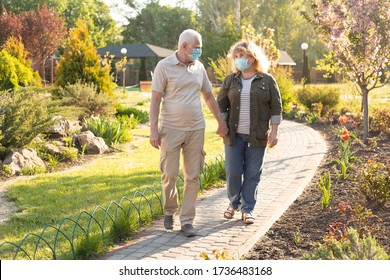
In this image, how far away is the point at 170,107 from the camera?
5.30 meters

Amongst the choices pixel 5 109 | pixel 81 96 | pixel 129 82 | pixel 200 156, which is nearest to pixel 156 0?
pixel 129 82

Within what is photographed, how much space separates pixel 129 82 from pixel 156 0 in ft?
58.9

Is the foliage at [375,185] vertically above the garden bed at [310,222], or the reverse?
the foliage at [375,185]

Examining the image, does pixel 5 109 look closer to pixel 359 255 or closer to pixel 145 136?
pixel 145 136

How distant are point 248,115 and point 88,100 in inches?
318

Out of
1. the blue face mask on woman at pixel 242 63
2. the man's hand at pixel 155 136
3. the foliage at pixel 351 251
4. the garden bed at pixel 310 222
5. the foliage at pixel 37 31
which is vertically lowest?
the garden bed at pixel 310 222

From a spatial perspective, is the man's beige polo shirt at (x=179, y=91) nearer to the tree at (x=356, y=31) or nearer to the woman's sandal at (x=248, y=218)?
the woman's sandal at (x=248, y=218)

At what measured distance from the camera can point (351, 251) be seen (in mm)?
4199

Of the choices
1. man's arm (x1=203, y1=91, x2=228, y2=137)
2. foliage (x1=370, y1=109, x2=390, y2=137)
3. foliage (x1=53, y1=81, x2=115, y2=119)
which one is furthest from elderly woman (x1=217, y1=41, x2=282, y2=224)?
foliage (x1=53, y1=81, x2=115, y2=119)

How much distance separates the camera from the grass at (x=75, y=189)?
20.0ft

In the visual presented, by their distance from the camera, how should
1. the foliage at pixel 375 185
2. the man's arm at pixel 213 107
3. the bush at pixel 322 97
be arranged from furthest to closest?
the bush at pixel 322 97
the foliage at pixel 375 185
the man's arm at pixel 213 107

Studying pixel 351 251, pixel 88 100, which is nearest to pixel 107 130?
pixel 88 100

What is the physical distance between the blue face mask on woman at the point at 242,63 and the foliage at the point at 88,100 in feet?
25.4

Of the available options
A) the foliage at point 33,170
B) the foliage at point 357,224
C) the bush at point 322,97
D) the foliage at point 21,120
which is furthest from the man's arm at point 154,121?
the bush at point 322,97
